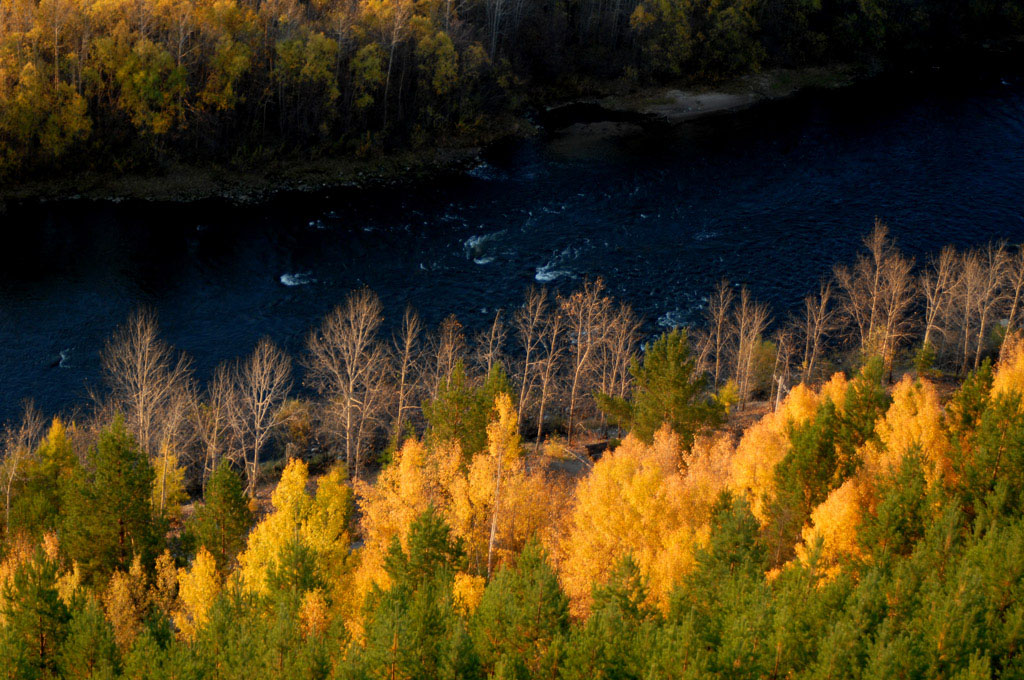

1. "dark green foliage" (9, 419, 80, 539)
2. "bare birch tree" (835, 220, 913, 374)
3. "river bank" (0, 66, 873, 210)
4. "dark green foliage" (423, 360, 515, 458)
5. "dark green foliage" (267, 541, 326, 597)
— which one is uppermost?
"river bank" (0, 66, 873, 210)

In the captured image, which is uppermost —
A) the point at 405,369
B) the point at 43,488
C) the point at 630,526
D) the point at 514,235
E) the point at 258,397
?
the point at 514,235

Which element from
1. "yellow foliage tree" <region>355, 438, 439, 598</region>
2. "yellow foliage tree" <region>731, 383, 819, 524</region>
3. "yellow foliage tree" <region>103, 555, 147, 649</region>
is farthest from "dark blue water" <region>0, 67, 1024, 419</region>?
"yellow foliage tree" <region>355, 438, 439, 598</region>

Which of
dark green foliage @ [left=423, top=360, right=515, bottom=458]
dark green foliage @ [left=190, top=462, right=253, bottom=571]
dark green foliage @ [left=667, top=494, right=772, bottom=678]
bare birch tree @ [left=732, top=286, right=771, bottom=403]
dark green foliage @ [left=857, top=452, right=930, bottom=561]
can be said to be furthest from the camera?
bare birch tree @ [left=732, top=286, right=771, bottom=403]

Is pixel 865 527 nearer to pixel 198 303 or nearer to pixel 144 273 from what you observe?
pixel 198 303

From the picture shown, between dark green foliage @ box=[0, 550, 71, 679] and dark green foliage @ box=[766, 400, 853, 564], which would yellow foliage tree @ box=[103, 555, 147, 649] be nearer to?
dark green foliage @ box=[0, 550, 71, 679]

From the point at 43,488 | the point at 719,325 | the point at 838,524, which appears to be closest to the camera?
the point at 838,524

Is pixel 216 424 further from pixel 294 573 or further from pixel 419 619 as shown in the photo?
pixel 419 619

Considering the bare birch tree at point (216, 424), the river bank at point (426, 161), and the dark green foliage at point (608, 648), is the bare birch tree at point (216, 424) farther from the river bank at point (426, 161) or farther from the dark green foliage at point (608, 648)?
the river bank at point (426, 161)

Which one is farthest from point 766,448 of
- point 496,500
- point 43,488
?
point 43,488
